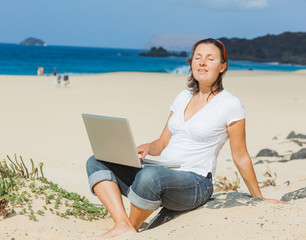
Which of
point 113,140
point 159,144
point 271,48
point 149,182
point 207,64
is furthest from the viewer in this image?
point 271,48

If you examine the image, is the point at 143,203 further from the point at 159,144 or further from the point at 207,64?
the point at 207,64

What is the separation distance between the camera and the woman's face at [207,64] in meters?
3.33

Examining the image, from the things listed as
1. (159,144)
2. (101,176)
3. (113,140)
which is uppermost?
(113,140)

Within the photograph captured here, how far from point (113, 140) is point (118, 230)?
0.61 m

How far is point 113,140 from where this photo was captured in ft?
10.2

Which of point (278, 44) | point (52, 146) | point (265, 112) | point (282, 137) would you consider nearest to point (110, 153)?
point (52, 146)

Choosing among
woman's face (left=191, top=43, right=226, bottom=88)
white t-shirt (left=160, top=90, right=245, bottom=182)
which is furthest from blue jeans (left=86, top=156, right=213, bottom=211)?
woman's face (left=191, top=43, right=226, bottom=88)

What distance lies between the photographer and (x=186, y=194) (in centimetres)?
307

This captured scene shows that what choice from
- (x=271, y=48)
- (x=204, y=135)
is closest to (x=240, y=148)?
(x=204, y=135)

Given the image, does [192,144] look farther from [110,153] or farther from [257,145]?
[257,145]

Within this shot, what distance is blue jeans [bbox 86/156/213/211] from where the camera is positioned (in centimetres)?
293

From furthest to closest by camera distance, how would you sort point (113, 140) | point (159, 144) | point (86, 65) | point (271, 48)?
point (271, 48) → point (86, 65) → point (159, 144) → point (113, 140)

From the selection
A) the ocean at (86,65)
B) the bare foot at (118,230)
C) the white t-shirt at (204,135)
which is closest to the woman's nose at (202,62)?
the white t-shirt at (204,135)

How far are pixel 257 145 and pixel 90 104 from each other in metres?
6.66
